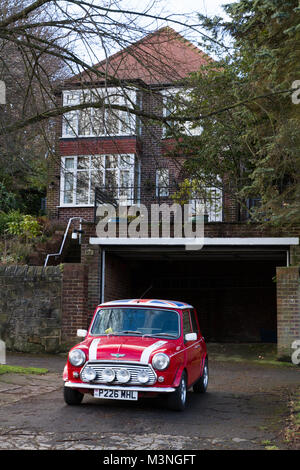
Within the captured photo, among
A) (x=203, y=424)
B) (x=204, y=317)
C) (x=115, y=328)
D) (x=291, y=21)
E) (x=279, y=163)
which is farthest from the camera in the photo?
(x=204, y=317)

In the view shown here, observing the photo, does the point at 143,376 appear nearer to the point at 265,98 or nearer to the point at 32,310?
the point at 265,98

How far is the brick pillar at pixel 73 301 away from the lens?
1447 centimetres

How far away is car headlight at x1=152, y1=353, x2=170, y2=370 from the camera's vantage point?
6.98 m

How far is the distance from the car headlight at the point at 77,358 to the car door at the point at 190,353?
1.56 metres

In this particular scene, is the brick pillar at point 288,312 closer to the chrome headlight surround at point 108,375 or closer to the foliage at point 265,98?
the foliage at point 265,98

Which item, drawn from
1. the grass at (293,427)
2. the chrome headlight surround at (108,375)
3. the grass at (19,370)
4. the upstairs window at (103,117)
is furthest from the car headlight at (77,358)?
the grass at (19,370)

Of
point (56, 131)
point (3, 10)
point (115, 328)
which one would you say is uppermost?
point (3, 10)

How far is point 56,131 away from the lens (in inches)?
390

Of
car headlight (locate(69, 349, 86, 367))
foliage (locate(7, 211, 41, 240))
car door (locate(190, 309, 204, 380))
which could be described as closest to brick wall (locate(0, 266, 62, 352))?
foliage (locate(7, 211, 41, 240))

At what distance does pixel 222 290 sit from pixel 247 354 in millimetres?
5604

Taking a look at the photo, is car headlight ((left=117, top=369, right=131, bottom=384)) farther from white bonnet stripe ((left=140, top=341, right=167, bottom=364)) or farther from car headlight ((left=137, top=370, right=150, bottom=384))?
white bonnet stripe ((left=140, top=341, right=167, bottom=364))
